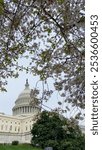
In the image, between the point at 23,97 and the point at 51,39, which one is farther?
the point at 23,97

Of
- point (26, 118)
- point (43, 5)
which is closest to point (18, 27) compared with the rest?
point (43, 5)

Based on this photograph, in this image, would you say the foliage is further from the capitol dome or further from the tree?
the tree

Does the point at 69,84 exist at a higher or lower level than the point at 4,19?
lower

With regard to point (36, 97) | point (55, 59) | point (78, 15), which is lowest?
point (36, 97)

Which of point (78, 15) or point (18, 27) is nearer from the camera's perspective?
point (78, 15)

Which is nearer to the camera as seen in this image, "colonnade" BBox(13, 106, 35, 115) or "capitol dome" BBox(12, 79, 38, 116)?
"capitol dome" BBox(12, 79, 38, 116)

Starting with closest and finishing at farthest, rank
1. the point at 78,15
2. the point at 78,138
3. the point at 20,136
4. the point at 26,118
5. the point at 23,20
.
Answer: the point at 78,15, the point at 23,20, the point at 78,138, the point at 26,118, the point at 20,136

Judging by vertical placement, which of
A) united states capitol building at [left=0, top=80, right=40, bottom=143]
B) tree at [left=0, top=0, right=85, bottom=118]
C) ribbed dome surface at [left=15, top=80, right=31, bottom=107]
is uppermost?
ribbed dome surface at [left=15, top=80, right=31, bottom=107]

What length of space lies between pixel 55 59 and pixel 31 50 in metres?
0.60

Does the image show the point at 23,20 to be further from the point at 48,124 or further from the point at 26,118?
the point at 26,118

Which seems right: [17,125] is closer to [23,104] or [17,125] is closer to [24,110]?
[24,110]

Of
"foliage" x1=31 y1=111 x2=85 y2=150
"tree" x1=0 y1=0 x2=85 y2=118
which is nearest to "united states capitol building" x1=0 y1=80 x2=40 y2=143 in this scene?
"foliage" x1=31 y1=111 x2=85 y2=150

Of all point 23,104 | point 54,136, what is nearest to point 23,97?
point 23,104

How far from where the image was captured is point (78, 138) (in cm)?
6175
